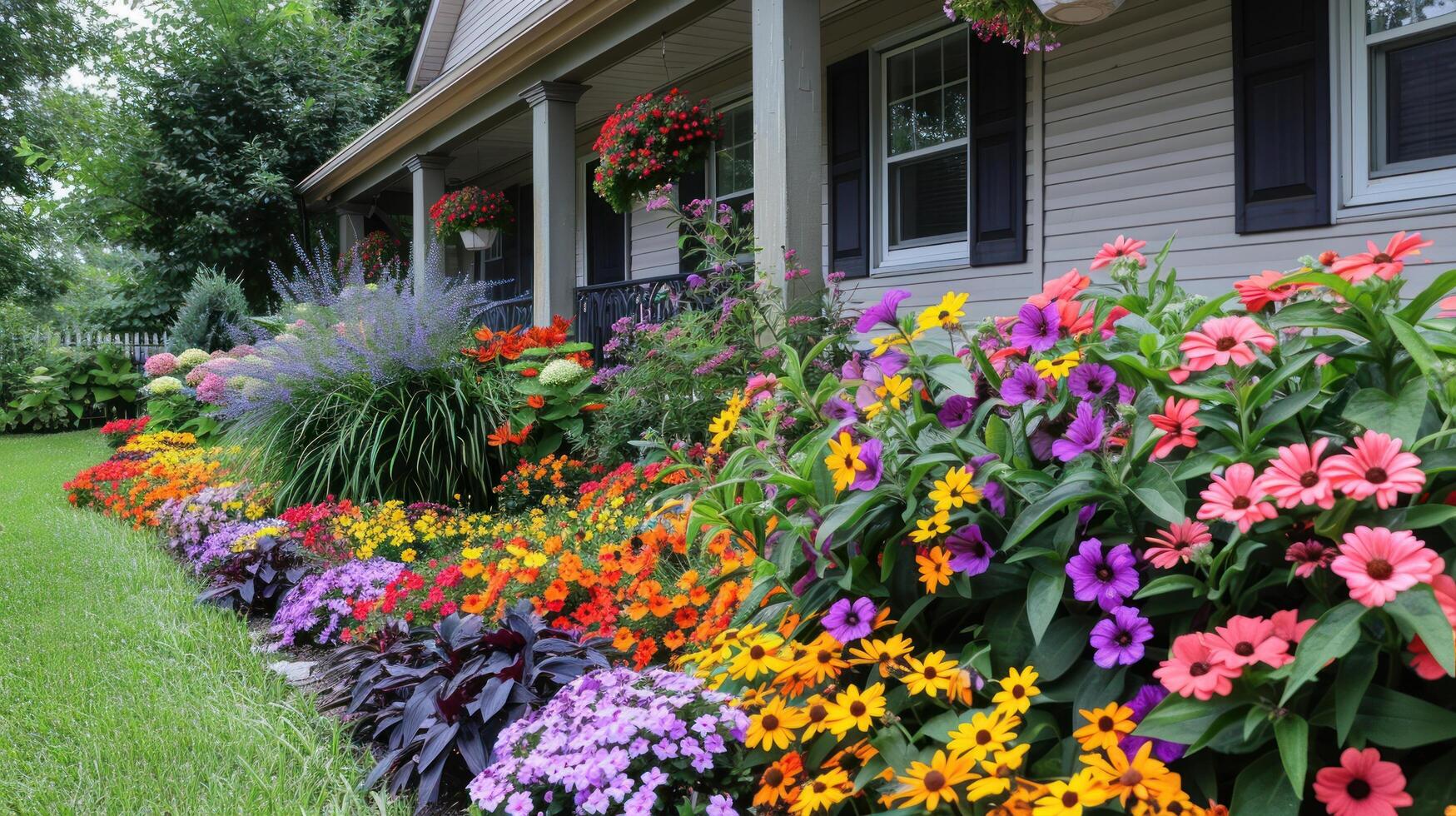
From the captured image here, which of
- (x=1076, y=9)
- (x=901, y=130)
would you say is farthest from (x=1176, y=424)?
(x=901, y=130)

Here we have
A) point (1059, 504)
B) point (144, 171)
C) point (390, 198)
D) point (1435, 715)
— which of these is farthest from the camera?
point (144, 171)

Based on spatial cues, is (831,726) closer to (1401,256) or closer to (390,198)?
(1401,256)

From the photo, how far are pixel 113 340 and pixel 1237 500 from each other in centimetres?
1799

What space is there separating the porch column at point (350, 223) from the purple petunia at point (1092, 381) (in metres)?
11.8

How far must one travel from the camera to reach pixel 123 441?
9875 millimetres

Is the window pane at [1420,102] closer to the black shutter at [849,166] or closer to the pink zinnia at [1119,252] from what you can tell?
the black shutter at [849,166]

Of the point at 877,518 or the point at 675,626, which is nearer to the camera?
the point at 877,518

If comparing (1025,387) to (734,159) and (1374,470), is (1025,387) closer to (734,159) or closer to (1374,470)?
(1374,470)

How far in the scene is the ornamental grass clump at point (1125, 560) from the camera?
42.1 inches

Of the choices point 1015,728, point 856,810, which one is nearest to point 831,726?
point 856,810

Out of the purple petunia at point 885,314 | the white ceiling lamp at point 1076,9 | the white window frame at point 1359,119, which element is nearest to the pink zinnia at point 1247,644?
the purple petunia at point 885,314

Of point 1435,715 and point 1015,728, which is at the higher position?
point 1435,715

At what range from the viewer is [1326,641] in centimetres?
102

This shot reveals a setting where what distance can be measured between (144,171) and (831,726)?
50.6ft
